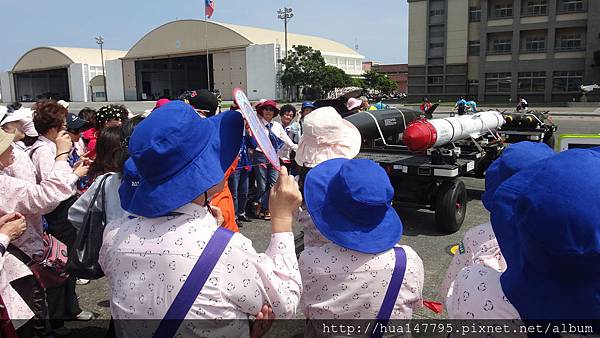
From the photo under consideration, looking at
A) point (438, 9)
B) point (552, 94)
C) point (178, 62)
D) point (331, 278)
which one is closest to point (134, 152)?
point (331, 278)

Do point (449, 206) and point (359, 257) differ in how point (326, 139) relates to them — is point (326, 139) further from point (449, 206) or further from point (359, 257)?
point (449, 206)

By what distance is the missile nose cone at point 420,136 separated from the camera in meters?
6.14

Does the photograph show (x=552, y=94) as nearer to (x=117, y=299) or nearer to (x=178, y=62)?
(x=117, y=299)

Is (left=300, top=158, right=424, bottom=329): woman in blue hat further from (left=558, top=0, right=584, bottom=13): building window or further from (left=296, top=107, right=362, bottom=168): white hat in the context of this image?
(left=558, top=0, right=584, bottom=13): building window

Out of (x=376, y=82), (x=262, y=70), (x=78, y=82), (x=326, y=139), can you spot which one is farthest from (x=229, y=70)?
(x=326, y=139)

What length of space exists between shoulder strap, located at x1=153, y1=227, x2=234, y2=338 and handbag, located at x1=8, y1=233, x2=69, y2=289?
1.90 metres

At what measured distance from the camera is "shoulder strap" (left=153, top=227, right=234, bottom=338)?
60.6 inches

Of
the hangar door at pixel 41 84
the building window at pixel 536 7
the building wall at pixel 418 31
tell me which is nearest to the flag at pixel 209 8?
the building wall at pixel 418 31

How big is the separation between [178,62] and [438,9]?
42.6 metres

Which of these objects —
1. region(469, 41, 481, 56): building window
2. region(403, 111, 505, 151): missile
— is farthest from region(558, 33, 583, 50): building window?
region(403, 111, 505, 151): missile

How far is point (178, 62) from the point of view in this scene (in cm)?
7294

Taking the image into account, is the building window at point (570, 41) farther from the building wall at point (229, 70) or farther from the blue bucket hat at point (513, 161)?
the blue bucket hat at point (513, 161)

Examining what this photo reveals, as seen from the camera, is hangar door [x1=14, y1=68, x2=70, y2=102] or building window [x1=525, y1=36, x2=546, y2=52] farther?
hangar door [x1=14, y1=68, x2=70, y2=102]

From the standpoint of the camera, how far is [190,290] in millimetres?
1539
